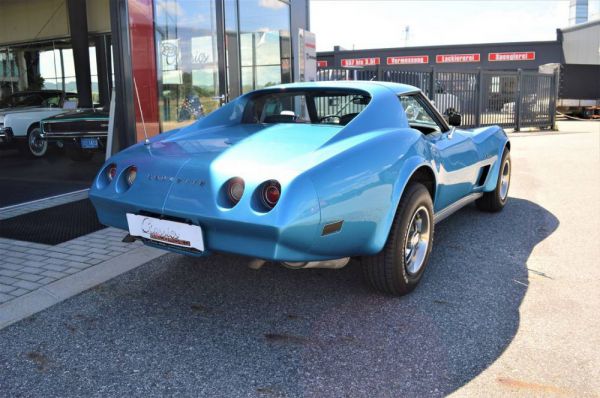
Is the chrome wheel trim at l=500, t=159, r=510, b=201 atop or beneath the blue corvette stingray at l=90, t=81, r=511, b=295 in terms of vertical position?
beneath

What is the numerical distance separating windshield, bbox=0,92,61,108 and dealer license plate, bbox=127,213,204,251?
10.0m

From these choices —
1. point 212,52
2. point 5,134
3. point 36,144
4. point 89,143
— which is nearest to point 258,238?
point 212,52

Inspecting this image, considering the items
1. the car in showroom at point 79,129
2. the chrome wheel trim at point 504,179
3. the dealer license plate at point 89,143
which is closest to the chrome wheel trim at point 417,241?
the chrome wheel trim at point 504,179

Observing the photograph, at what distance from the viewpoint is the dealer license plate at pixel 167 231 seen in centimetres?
276

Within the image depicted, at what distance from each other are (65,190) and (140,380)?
5.22m

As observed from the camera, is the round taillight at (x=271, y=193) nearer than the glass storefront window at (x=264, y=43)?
Yes

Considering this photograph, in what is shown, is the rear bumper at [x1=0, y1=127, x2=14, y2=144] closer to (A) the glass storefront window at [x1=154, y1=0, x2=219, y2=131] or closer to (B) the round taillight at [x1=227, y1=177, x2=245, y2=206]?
(A) the glass storefront window at [x1=154, y1=0, x2=219, y2=131]

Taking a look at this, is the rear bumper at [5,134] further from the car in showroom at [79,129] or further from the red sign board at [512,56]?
the red sign board at [512,56]

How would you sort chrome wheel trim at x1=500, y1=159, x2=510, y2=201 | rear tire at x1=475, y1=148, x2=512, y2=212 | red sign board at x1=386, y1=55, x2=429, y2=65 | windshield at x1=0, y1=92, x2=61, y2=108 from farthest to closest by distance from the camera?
red sign board at x1=386, y1=55, x2=429, y2=65, windshield at x1=0, y1=92, x2=61, y2=108, chrome wheel trim at x1=500, y1=159, x2=510, y2=201, rear tire at x1=475, y1=148, x2=512, y2=212

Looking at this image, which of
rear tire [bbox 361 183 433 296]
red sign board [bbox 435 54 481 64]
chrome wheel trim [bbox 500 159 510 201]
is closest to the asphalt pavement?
rear tire [bbox 361 183 433 296]

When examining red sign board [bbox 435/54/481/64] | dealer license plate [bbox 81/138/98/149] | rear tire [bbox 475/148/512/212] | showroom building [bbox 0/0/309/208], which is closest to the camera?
rear tire [bbox 475/148/512/212]

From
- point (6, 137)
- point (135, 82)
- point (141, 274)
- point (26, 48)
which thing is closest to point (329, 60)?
point (26, 48)

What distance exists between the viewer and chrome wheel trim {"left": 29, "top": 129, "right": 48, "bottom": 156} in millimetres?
10742

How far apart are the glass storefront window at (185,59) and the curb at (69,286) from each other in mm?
3901
